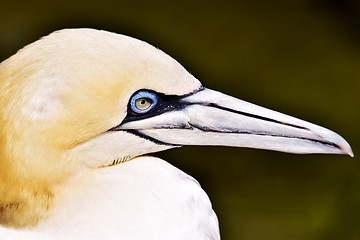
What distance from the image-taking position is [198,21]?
410 centimetres

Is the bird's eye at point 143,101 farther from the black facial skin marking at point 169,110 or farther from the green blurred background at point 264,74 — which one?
the green blurred background at point 264,74

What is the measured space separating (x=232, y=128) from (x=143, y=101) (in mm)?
198

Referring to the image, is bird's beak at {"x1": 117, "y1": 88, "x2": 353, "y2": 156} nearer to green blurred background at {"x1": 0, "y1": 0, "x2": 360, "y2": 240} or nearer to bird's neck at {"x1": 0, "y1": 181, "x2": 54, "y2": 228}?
bird's neck at {"x1": 0, "y1": 181, "x2": 54, "y2": 228}

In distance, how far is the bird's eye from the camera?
1640 millimetres

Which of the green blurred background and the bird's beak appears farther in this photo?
the green blurred background

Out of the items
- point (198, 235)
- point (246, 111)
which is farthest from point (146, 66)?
point (198, 235)

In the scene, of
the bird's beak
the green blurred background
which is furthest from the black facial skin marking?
the green blurred background

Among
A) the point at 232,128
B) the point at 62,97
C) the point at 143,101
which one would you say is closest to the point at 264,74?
the point at 232,128

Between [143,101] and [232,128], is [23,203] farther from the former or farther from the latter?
[232,128]

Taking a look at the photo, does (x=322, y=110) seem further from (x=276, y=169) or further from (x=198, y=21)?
(x=198, y=21)

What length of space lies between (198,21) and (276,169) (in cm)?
80

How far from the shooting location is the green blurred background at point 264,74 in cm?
368

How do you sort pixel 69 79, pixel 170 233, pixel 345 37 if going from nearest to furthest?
1. pixel 69 79
2. pixel 170 233
3. pixel 345 37

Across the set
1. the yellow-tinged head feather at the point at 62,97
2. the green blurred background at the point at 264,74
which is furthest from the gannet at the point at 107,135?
the green blurred background at the point at 264,74
